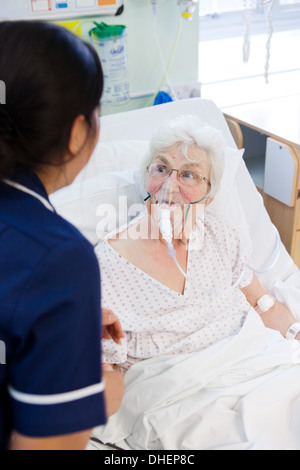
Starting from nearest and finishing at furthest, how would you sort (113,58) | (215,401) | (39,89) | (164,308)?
(39,89), (215,401), (164,308), (113,58)

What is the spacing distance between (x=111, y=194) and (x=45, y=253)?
3.64ft

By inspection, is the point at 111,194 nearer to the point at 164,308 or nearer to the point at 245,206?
the point at 164,308

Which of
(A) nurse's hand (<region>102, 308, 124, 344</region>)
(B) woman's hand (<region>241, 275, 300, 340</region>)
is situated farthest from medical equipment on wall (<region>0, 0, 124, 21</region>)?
(A) nurse's hand (<region>102, 308, 124, 344</region>)

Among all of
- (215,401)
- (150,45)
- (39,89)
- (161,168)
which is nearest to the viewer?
(39,89)

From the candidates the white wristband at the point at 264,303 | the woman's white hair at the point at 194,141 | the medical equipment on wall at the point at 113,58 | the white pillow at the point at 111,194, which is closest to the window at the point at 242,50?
the medical equipment on wall at the point at 113,58

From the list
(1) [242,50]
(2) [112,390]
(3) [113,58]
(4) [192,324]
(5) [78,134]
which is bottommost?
(4) [192,324]

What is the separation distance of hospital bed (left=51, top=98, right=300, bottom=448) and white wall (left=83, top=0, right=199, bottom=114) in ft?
0.98

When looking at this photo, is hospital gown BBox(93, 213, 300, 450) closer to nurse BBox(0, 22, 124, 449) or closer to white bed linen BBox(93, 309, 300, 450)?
white bed linen BBox(93, 309, 300, 450)

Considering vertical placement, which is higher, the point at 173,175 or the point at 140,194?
the point at 173,175

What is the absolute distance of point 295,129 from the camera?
85.4 inches

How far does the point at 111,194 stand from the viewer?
1.75 meters

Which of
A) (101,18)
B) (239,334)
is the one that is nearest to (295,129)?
(101,18)

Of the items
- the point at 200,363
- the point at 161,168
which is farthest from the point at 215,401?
the point at 161,168

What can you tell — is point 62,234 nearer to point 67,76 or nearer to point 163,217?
point 67,76
